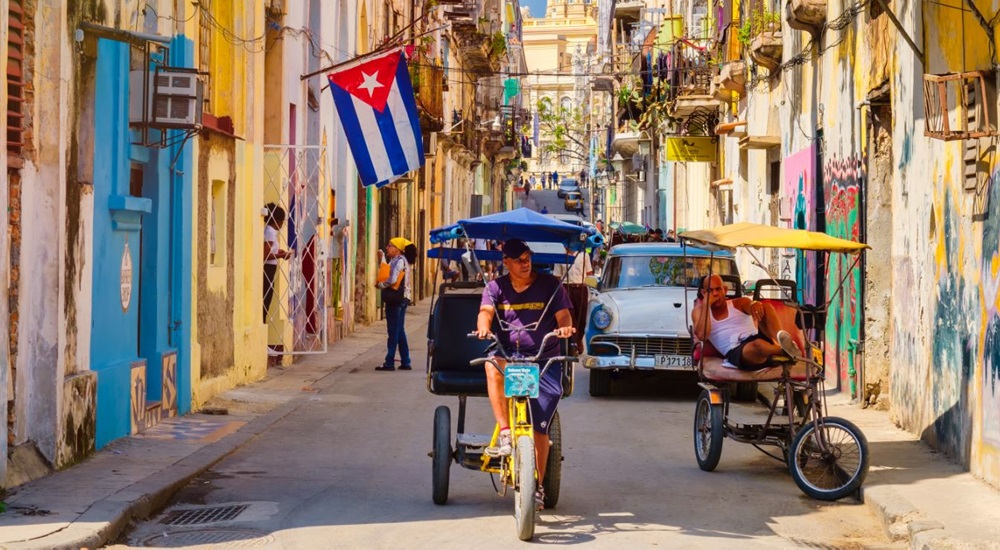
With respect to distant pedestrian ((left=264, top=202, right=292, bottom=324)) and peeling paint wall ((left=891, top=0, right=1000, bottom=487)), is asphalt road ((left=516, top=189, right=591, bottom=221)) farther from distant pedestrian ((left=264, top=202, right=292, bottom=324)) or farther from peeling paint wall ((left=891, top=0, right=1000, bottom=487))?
peeling paint wall ((left=891, top=0, right=1000, bottom=487))

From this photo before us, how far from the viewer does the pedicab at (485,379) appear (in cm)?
838

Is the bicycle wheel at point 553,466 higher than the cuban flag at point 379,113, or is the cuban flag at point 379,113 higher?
the cuban flag at point 379,113

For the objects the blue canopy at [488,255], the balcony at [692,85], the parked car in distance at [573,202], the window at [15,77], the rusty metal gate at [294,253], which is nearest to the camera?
the window at [15,77]

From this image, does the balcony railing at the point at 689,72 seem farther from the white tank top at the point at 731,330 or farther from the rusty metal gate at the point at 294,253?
the white tank top at the point at 731,330

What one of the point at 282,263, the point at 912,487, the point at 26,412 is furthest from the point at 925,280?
the point at 282,263

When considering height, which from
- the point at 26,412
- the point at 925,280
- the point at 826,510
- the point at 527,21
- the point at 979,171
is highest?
the point at 527,21

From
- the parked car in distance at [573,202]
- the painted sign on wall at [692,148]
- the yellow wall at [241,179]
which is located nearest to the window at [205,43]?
the yellow wall at [241,179]

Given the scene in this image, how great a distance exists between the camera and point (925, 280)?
12188 millimetres

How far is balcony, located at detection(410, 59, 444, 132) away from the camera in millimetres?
32969

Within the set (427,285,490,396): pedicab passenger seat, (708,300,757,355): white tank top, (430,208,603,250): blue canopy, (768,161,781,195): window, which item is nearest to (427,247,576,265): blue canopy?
(430,208,603,250): blue canopy

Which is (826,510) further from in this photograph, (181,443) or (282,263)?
(282,263)

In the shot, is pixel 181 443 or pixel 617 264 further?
pixel 617 264

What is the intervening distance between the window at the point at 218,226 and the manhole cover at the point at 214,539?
7639mm

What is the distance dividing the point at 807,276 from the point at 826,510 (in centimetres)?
1011
